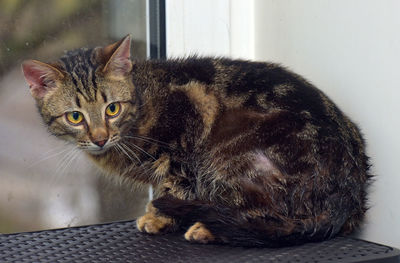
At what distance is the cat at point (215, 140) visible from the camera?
1410mm

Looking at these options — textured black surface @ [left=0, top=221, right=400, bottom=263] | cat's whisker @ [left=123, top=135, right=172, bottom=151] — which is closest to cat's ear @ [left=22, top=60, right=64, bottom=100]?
cat's whisker @ [left=123, top=135, right=172, bottom=151]

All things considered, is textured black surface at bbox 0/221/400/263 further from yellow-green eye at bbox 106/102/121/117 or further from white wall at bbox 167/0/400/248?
yellow-green eye at bbox 106/102/121/117

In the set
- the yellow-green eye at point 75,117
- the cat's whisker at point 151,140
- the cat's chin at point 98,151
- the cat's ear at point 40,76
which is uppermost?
the cat's ear at point 40,76

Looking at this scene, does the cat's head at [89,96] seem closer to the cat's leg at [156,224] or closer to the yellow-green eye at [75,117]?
the yellow-green eye at [75,117]

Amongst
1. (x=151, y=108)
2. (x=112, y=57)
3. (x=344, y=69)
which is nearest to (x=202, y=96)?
(x=151, y=108)

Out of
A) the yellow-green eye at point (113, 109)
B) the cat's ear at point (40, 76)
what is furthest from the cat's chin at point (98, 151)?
the cat's ear at point (40, 76)

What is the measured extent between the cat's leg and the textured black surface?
0.08 feet

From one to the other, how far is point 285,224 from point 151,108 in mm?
544

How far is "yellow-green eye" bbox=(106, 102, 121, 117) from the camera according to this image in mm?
1614

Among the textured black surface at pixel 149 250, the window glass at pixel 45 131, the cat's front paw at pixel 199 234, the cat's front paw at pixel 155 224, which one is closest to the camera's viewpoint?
the textured black surface at pixel 149 250

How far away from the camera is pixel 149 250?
1388 millimetres

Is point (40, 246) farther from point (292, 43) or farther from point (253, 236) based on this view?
point (292, 43)

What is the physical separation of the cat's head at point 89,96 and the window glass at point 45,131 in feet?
0.91

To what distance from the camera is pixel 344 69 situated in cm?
162
